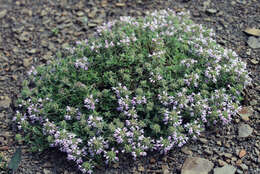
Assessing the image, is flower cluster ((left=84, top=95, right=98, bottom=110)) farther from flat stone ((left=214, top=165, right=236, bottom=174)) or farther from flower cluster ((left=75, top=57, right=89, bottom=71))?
flat stone ((left=214, top=165, right=236, bottom=174))

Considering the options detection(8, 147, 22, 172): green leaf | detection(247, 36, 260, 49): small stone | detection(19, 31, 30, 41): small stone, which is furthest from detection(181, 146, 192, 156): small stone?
detection(19, 31, 30, 41): small stone

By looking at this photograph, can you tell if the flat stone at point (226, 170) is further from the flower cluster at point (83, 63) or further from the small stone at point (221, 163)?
the flower cluster at point (83, 63)

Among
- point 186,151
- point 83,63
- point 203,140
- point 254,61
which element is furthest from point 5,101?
point 254,61

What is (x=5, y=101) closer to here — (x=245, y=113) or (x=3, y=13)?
(x=3, y=13)

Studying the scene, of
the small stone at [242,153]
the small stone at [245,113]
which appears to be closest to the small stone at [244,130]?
the small stone at [245,113]

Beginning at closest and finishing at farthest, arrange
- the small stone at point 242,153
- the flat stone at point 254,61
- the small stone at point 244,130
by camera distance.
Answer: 1. the small stone at point 242,153
2. the small stone at point 244,130
3. the flat stone at point 254,61
